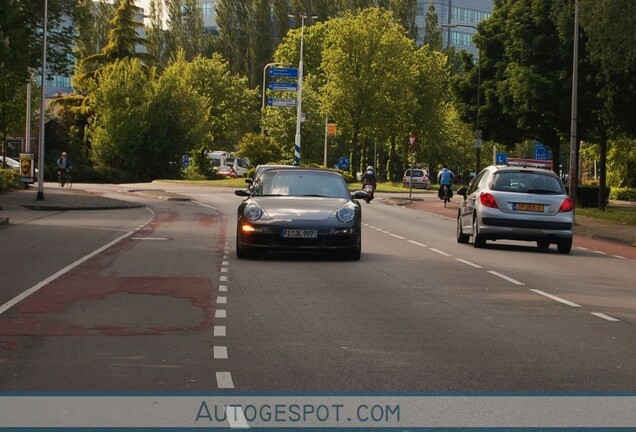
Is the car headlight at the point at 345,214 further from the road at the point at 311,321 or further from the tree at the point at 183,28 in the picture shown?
the tree at the point at 183,28

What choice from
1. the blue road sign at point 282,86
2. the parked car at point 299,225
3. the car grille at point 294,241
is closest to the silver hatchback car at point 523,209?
the parked car at point 299,225

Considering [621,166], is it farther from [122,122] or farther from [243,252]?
[243,252]

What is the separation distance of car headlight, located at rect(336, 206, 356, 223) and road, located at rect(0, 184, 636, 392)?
0.74 meters

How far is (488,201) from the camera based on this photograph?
24594 mm

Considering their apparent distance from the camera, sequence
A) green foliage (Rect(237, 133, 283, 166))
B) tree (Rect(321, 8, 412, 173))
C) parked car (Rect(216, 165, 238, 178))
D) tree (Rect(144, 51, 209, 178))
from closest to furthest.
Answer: tree (Rect(144, 51, 209, 178))
tree (Rect(321, 8, 412, 173))
green foliage (Rect(237, 133, 283, 166))
parked car (Rect(216, 165, 238, 178))

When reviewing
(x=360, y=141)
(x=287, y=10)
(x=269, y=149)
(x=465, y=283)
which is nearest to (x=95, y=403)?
(x=465, y=283)

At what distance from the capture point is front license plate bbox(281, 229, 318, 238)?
19.8m

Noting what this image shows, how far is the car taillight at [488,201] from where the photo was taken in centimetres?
2452

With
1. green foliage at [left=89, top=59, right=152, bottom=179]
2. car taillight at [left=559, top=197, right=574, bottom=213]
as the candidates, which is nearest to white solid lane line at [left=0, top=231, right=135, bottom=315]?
car taillight at [left=559, top=197, right=574, bottom=213]

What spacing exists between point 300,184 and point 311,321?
938cm

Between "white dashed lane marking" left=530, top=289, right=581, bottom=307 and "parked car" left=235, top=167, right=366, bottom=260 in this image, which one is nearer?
"white dashed lane marking" left=530, top=289, right=581, bottom=307

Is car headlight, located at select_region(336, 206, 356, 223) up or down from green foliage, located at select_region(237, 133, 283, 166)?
down

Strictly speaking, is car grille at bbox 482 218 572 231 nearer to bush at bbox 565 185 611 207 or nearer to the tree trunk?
the tree trunk

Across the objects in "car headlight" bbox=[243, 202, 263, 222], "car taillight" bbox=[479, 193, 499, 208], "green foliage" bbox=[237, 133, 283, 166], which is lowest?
"car headlight" bbox=[243, 202, 263, 222]
